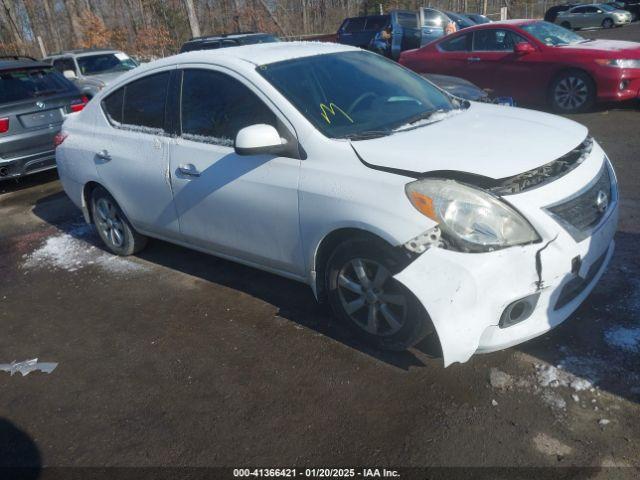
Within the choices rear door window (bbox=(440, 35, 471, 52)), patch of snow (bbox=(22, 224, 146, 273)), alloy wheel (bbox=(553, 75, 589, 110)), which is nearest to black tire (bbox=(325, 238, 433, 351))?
patch of snow (bbox=(22, 224, 146, 273))

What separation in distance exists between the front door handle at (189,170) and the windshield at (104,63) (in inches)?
411

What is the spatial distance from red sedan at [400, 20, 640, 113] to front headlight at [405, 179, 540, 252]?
660cm

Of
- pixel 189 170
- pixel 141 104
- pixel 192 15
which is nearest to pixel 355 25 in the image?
pixel 192 15

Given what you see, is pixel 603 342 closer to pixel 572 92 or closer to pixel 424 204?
pixel 424 204

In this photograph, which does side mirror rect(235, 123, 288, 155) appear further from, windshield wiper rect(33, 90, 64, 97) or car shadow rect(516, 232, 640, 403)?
windshield wiper rect(33, 90, 64, 97)

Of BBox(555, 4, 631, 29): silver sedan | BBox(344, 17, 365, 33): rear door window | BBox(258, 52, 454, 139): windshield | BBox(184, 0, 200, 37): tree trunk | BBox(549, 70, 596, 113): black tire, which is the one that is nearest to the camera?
BBox(258, 52, 454, 139): windshield

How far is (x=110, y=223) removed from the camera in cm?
522

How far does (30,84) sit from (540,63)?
7.57m

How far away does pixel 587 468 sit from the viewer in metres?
2.44

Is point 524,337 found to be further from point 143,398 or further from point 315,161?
point 143,398

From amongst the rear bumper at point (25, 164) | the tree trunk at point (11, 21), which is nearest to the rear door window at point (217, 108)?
the rear bumper at point (25, 164)

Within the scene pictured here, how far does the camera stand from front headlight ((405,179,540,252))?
280 centimetres

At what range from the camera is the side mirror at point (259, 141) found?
337 cm

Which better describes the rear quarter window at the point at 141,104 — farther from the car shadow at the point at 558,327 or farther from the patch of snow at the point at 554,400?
the patch of snow at the point at 554,400
